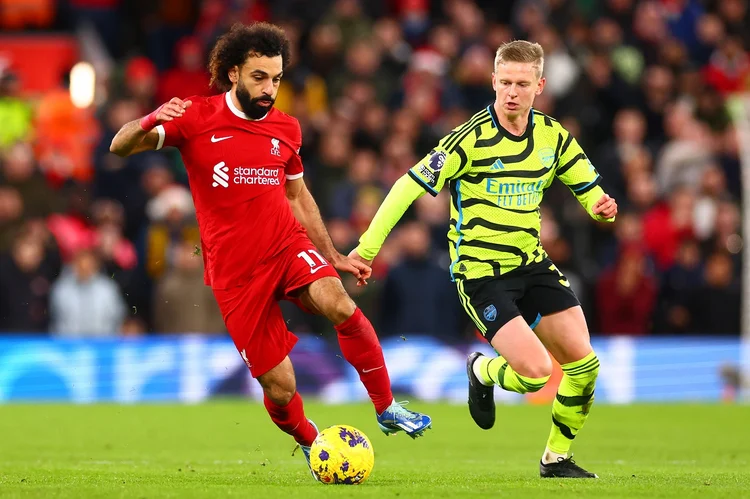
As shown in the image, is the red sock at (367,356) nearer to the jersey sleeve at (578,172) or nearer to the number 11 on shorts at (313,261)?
the number 11 on shorts at (313,261)

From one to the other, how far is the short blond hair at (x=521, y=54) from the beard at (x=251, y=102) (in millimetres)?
1556

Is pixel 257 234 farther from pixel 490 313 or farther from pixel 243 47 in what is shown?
pixel 490 313

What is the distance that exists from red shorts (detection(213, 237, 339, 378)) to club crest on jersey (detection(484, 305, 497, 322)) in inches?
41.0

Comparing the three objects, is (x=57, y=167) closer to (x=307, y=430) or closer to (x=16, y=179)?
(x=16, y=179)

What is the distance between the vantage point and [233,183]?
29.6 ft

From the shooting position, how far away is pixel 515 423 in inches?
581

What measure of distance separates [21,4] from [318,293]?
47.2ft

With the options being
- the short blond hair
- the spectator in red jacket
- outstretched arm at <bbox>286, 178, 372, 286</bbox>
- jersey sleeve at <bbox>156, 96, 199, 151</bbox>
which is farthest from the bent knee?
the spectator in red jacket

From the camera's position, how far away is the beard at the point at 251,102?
9.00 m

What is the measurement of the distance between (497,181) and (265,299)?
5.64 ft

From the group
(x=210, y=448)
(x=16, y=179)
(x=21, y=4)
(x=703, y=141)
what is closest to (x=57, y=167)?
(x=16, y=179)

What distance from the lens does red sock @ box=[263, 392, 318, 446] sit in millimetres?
9227

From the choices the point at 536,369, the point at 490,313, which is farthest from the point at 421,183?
the point at 536,369

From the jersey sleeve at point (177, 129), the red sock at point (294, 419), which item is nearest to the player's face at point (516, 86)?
the jersey sleeve at point (177, 129)
